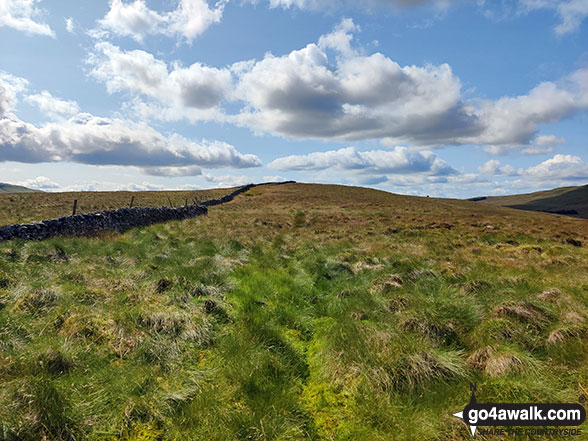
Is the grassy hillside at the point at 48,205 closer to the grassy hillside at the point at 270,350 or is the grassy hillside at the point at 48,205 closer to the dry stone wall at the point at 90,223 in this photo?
the dry stone wall at the point at 90,223

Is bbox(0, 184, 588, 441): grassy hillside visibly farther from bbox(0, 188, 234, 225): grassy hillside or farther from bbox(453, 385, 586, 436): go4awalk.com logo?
bbox(0, 188, 234, 225): grassy hillside

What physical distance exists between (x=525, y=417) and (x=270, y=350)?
390 centimetres

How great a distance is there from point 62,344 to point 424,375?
6035mm

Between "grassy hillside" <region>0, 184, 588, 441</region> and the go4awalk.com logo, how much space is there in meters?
0.14

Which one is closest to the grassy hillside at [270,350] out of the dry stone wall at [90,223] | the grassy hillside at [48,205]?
the dry stone wall at [90,223]

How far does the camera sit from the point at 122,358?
17.2 ft

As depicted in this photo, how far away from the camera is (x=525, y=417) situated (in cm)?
391

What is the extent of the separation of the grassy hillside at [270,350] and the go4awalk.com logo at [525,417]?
0.14 m

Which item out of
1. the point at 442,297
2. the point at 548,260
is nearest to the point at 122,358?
the point at 442,297

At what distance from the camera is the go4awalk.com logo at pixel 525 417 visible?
144 inches

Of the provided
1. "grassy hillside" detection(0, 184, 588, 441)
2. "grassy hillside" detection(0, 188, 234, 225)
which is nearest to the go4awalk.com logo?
"grassy hillside" detection(0, 184, 588, 441)

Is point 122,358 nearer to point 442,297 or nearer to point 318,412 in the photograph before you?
point 318,412

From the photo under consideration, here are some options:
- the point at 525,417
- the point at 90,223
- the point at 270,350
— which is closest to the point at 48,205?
the point at 90,223

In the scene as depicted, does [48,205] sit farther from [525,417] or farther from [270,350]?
[525,417]
